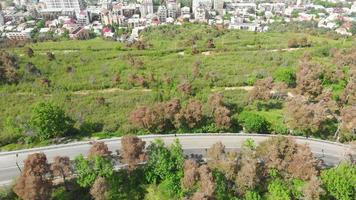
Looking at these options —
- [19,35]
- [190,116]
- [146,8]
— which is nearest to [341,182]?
[190,116]

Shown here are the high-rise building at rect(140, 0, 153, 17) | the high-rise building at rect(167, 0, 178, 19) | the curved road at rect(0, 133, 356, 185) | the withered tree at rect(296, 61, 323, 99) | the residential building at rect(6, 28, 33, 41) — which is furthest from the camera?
the high-rise building at rect(140, 0, 153, 17)

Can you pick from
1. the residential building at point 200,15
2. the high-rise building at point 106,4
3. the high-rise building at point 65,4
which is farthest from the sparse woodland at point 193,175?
the high-rise building at point 65,4

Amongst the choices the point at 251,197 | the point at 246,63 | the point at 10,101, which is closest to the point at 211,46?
the point at 246,63

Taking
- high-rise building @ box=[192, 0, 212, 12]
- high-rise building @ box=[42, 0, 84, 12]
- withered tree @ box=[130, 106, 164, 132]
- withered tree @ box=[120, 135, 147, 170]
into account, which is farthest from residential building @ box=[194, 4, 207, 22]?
withered tree @ box=[120, 135, 147, 170]

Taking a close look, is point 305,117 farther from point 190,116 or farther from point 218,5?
point 218,5

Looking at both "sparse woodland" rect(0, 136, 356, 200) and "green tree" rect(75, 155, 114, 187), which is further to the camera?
"green tree" rect(75, 155, 114, 187)

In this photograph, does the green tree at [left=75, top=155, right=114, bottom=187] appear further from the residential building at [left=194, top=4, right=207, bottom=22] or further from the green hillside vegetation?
the residential building at [left=194, top=4, right=207, bottom=22]
